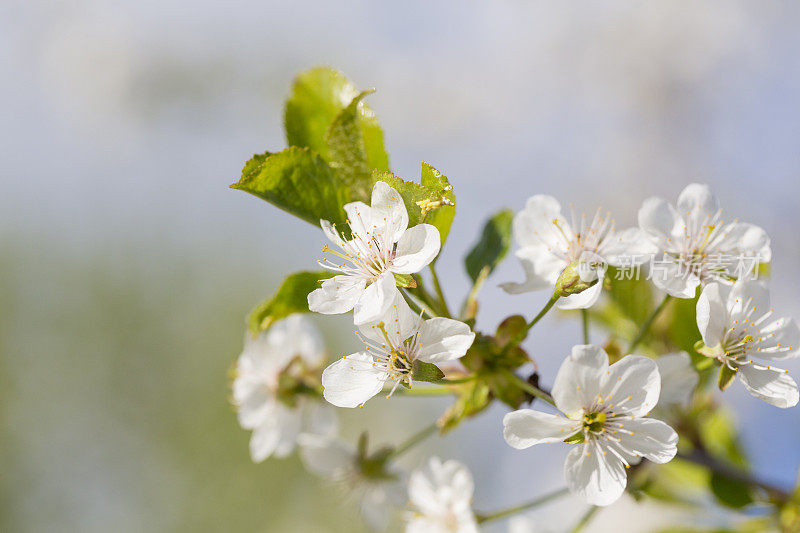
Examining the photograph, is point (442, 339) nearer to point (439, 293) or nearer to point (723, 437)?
point (439, 293)

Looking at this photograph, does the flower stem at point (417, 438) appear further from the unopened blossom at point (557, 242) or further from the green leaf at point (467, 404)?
the unopened blossom at point (557, 242)

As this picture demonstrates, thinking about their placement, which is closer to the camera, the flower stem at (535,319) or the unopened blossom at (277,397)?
the flower stem at (535,319)

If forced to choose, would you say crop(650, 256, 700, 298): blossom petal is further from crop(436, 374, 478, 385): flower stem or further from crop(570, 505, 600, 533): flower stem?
crop(570, 505, 600, 533): flower stem

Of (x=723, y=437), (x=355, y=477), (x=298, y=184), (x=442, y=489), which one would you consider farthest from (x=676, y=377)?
(x=723, y=437)

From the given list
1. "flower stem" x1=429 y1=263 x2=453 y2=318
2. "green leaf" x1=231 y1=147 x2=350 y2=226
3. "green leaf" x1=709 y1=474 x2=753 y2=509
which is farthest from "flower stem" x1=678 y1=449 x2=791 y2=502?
"green leaf" x1=231 y1=147 x2=350 y2=226

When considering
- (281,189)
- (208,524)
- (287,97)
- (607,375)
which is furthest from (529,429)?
(208,524)

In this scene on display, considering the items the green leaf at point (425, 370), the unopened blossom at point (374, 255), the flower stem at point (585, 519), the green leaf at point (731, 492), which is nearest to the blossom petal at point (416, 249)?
the unopened blossom at point (374, 255)

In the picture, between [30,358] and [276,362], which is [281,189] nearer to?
[276,362]
